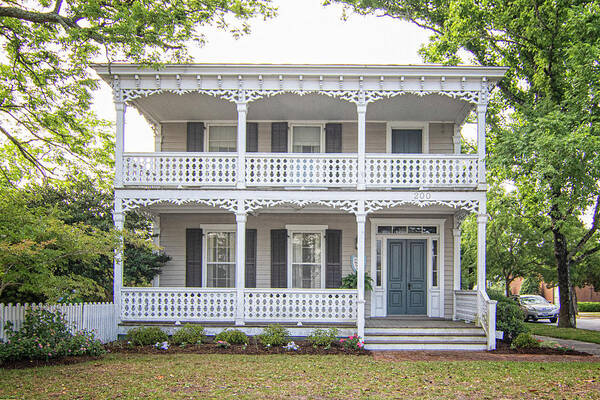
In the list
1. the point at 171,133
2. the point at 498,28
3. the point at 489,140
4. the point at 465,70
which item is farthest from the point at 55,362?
the point at 489,140

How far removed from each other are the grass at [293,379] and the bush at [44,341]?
540mm

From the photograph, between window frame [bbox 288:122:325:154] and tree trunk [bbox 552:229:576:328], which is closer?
window frame [bbox 288:122:325:154]

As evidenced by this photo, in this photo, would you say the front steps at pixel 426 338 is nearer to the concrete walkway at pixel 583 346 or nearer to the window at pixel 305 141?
the concrete walkway at pixel 583 346

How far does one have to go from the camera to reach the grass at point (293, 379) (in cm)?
861

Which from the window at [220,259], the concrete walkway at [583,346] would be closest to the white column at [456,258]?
the concrete walkway at [583,346]

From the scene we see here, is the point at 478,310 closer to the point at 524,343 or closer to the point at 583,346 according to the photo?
the point at 524,343

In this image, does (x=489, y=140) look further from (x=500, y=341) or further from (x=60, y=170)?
(x=60, y=170)

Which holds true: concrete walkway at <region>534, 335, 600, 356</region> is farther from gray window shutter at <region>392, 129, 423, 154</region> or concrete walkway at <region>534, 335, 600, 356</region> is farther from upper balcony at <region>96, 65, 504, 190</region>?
gray window shutter at <region>392, 129, 423, 154</region>

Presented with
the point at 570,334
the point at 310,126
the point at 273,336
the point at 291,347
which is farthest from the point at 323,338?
the point at 570,334

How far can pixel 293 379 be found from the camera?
9688 mm

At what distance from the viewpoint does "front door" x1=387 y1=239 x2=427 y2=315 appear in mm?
16281

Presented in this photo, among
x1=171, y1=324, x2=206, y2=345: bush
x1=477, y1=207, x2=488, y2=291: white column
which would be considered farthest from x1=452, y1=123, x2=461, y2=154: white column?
x1=171, y1=324, x2=206, y2=345: bush

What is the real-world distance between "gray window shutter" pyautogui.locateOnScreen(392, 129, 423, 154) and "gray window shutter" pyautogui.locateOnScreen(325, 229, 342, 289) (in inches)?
120

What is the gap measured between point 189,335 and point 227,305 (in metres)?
1.23
